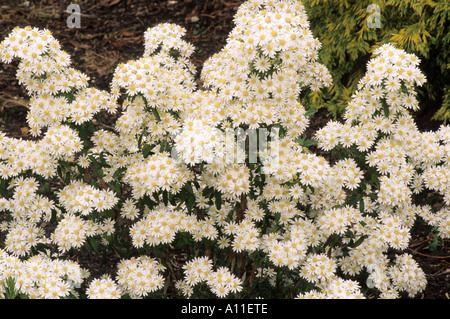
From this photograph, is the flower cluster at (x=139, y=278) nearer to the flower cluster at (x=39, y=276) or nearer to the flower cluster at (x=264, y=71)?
the flower cluster at (x=39, y=276)

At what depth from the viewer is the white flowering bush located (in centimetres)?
260

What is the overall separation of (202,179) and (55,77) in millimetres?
956

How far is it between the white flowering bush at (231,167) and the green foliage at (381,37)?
1.50m

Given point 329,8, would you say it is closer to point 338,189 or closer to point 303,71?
point 303,71

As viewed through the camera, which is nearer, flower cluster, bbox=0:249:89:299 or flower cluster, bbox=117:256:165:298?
flower cluster, bbox=0:249:89:299

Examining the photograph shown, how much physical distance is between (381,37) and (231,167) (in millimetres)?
2647

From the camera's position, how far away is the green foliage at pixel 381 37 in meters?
4.23

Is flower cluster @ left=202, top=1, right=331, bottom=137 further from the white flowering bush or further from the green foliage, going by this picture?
the green foliage

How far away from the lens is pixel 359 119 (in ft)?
9.55

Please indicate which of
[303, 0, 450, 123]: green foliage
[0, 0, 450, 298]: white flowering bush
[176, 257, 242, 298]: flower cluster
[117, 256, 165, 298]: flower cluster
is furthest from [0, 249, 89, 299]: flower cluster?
[303, 0, 450, 123]: green foliage

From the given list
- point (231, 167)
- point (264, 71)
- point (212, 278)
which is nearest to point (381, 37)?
point (264, 71)

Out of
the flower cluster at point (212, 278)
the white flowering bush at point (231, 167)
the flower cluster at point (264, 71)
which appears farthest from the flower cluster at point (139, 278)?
the flower cluster at point (264, 71)

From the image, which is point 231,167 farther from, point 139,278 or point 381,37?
point 381,37

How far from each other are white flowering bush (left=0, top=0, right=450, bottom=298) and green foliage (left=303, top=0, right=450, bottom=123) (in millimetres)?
1504
